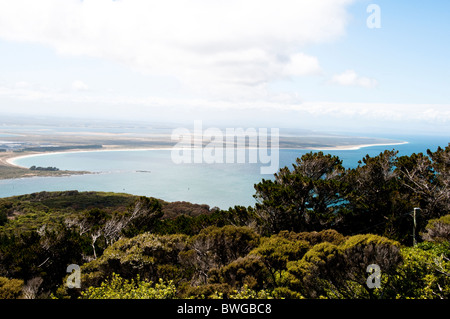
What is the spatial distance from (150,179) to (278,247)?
71.5 metres

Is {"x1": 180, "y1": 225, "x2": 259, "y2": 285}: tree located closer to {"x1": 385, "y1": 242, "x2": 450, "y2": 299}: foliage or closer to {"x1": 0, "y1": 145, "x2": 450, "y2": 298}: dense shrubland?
{"x1": 0, "y1": 145, "x2": 450, "y2": 298}: dense shrubland

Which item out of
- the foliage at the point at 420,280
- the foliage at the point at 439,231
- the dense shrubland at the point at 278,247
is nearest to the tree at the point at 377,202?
the dense shrubland at the point at 278,247

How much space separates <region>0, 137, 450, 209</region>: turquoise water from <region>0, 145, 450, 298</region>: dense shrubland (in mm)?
36340

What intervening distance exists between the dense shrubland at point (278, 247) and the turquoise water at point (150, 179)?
36.3m

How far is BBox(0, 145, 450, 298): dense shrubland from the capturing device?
9.30m

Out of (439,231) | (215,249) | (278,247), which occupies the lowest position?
(215,249)

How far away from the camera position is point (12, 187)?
219ft

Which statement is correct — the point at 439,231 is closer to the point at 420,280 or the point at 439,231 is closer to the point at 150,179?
the point at 420,280

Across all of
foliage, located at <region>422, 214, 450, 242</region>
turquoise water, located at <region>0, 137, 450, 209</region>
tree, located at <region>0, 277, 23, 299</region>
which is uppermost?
foliage, located at <region>422, 214, 450, 242</region>

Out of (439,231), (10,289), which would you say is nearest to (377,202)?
(439,231)

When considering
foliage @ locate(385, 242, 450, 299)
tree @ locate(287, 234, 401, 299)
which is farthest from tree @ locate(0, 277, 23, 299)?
foliage @ locate(385, 242, 450, 299)

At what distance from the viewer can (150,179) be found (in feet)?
262

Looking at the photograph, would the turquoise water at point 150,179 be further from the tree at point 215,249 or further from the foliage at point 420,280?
the foliage at point 420,280

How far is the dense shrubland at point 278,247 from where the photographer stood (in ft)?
30.5
